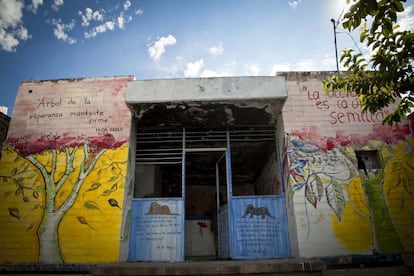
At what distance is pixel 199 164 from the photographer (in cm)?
1058

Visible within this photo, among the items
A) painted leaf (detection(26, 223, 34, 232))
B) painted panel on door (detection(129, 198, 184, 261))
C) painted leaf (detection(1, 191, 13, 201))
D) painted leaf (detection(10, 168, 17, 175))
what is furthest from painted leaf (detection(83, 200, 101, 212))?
painted leaf (detection(10, 168, 17, 175))

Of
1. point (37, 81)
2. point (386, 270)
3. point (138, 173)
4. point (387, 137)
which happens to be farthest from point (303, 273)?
point (37, 81)

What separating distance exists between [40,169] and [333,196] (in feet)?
22.3

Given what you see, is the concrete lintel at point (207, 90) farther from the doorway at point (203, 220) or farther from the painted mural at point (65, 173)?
the doorway at point (203, 220)

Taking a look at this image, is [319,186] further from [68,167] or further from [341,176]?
[68,167]

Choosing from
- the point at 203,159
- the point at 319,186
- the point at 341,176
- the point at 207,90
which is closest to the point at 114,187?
the point at 207,90

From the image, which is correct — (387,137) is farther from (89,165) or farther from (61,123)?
(61,123)

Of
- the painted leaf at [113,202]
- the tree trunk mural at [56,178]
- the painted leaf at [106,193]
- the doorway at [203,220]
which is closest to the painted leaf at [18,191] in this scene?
the tree trunk mural at [56,178]

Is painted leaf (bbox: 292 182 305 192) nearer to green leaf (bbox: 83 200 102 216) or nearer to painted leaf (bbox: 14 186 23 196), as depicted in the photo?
green leaf (bbox: 83 200 102 216)

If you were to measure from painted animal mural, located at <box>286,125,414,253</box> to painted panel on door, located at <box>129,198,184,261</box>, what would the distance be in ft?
9.34

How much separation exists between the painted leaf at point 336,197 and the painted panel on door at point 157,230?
346 cm

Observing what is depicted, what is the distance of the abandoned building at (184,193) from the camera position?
613 cm

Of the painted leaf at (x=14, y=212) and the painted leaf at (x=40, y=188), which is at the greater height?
the painted leaf at (x=40, y=188)

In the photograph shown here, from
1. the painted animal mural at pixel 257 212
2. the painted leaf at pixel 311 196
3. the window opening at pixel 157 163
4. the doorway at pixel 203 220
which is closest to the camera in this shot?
the painted leaf at pixel 311 196
